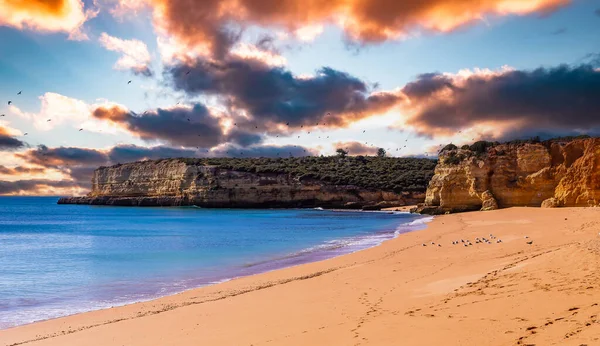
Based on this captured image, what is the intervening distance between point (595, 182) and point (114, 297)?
39.5 metres

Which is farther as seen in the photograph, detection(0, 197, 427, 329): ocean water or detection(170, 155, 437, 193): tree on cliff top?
detection(170, 155, 437, 193): tree on cliff top

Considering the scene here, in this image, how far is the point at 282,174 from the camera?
98.3 m

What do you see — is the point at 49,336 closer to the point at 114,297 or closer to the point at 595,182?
the point at 114,297

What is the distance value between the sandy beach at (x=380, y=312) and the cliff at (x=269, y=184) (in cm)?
7102

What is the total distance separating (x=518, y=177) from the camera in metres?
45.7

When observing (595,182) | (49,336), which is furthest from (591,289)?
(595,182)

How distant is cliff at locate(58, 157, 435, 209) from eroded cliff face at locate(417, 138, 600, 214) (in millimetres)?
29211

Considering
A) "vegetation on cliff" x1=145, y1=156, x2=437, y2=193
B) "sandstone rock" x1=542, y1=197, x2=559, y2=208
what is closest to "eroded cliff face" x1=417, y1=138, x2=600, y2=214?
"sandstone rock" x1=542, y1=197, x2=559, y2=208

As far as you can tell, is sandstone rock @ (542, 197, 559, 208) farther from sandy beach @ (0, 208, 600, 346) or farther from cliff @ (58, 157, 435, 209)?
cliff @ (58, 157, 435, 209)

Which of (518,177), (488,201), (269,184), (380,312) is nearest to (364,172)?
(269,184)

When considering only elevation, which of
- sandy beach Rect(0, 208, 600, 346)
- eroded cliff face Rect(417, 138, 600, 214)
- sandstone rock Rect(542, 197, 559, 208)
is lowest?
sandy beach Rect(0, 208, 600, 346)

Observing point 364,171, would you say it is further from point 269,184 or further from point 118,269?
point 118,269

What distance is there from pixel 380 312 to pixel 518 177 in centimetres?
4400

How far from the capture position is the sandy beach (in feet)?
19.8
